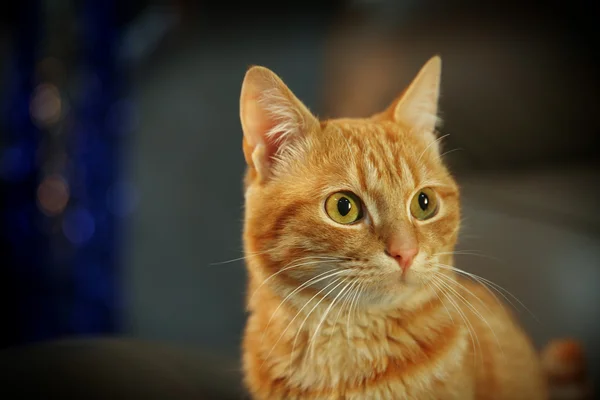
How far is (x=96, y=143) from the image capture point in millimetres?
1521

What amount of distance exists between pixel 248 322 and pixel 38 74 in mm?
1071

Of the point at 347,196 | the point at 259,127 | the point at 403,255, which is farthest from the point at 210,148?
the point at 403,255

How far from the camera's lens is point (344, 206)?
80 cm

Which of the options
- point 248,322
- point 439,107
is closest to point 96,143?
point 248,322

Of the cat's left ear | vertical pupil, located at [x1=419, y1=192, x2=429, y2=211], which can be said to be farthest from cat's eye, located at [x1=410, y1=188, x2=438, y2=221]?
the cat's left ear

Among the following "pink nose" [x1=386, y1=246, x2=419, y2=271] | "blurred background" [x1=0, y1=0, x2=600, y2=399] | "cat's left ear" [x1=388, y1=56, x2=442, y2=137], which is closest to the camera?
"pink nose" [x1=386, y1=246, x2=419, y2=271]

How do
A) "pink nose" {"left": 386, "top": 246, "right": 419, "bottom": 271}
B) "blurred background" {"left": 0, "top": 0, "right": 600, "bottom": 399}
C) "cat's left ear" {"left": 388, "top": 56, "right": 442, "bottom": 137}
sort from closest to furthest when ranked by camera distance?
"pink nose" {"left": 386, "top": 246, "right": 419, "bottom": 271}, "cat's left ear" {"left": 388, "top": 56, "right": 442, "bottom": 137}, "blurred background" {"left": 0, "top": 0, "right": 600, "bottom": 399}

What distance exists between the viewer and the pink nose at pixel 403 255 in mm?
748

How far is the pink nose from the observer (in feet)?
2.45

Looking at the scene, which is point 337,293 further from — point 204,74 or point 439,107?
point 204,74

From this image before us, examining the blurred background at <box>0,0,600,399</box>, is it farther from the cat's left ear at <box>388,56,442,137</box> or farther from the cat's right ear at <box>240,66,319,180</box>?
the cat's right ear at <box>240,66,319,180</box>

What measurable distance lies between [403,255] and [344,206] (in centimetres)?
11

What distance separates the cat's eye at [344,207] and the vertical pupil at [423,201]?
0.30 ft

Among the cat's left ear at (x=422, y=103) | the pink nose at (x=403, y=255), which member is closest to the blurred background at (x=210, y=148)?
the cat's left ear at (x=422, y=103)
